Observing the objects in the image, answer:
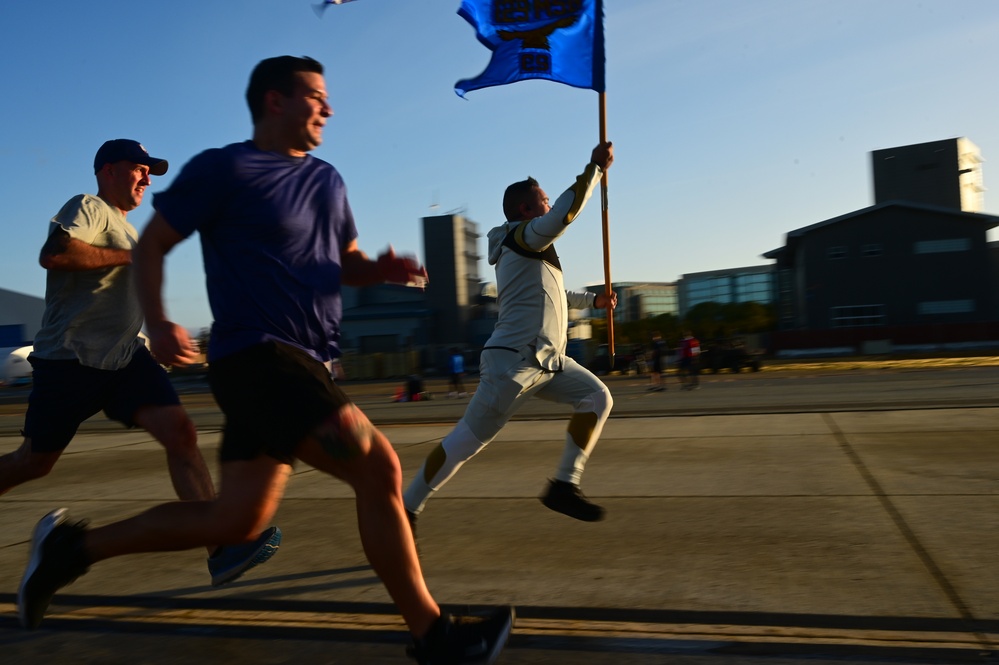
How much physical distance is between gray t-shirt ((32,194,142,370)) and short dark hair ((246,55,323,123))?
4.29 feet

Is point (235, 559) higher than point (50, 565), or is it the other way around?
point (50, 565)

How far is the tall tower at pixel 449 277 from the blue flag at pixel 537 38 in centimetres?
5624

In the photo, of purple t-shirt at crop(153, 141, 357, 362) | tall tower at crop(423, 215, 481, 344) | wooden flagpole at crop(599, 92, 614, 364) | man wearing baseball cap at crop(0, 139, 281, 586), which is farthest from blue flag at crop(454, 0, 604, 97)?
tall tower at crop(423, 215, 481, 344)

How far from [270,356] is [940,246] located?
5449 cm

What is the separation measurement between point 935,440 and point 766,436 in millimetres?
1334

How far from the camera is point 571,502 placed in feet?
13.0

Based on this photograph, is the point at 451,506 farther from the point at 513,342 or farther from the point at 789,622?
the point at 789,622

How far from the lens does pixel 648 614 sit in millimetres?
3000

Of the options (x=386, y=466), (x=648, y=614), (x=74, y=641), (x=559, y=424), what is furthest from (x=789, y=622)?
(x=559, y=424)

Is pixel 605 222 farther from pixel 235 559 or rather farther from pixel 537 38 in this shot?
pixel 235 559

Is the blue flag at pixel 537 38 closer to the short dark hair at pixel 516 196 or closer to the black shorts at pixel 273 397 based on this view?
the short dark hair at pixel 516 196

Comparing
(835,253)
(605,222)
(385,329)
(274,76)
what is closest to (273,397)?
(274,76)

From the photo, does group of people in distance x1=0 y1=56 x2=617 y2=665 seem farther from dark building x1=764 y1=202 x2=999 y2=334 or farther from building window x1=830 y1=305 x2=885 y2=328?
building window x1=830 y1=305 x2=885 y2=328

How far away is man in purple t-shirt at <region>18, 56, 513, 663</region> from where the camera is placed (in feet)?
7.94
